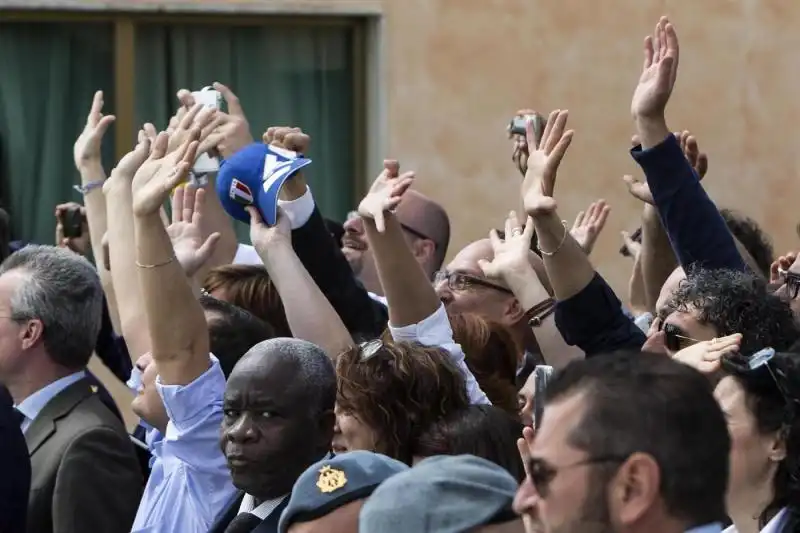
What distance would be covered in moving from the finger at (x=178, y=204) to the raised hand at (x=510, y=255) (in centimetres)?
107

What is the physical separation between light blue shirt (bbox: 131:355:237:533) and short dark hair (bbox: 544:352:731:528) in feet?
6.17

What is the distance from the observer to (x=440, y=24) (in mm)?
9469

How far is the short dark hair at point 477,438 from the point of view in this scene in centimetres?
386

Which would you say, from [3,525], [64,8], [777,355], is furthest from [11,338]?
[64,8]

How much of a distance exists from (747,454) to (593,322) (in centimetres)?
113

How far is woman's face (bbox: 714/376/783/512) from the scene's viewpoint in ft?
11.3

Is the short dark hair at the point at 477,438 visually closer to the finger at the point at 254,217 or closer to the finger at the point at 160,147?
the finger at the point at 254,217

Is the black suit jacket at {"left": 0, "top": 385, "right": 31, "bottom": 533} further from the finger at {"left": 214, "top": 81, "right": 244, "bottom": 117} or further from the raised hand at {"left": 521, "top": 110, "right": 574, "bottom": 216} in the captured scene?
the finger at {"left": 214, "top": 81, "right": 244, "bottom": 117}

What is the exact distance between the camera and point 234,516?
159 inches

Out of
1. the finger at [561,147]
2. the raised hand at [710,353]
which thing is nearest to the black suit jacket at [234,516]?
the raised hand at [710,353]

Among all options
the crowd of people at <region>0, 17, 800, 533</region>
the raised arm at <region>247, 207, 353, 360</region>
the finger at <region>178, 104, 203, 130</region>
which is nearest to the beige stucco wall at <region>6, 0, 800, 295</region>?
the crowd of people at <region>0, 17, 800, 533</region>

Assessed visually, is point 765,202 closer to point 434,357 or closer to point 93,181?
point 93,181

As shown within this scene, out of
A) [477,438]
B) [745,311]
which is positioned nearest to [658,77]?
[745,311]

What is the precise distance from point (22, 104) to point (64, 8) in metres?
0.65
